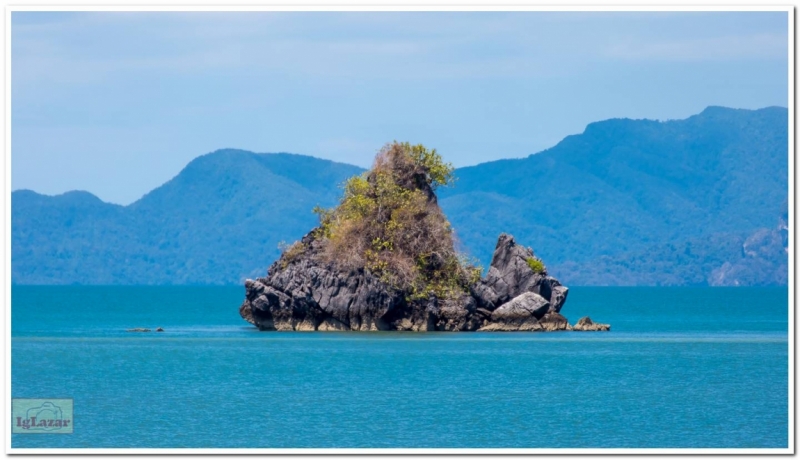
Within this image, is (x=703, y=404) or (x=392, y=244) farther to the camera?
(x=392, y=244)

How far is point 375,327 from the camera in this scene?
Answer: 70875 millimetres

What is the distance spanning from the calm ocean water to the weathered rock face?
5.36 feet

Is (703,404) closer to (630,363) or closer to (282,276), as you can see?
(630,363)

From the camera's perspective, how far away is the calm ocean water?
39.2m

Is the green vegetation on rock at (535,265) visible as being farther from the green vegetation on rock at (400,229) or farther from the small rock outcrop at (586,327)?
the small rock outcrop at (586,327)

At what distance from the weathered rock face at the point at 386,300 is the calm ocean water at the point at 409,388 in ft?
5.36

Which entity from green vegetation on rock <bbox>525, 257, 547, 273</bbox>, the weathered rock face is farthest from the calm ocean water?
green vegetation on rock <bbox>525, 257, 547, 273</bbox>

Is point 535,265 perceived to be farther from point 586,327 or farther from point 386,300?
point 386,300

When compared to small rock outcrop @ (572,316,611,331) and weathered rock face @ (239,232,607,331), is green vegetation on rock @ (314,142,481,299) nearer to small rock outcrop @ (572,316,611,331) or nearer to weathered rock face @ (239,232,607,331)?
weathered rock face @ (239,232,607,331)

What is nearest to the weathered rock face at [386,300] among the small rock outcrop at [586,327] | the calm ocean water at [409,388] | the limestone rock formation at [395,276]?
the limestone rock formation at [395,276]
